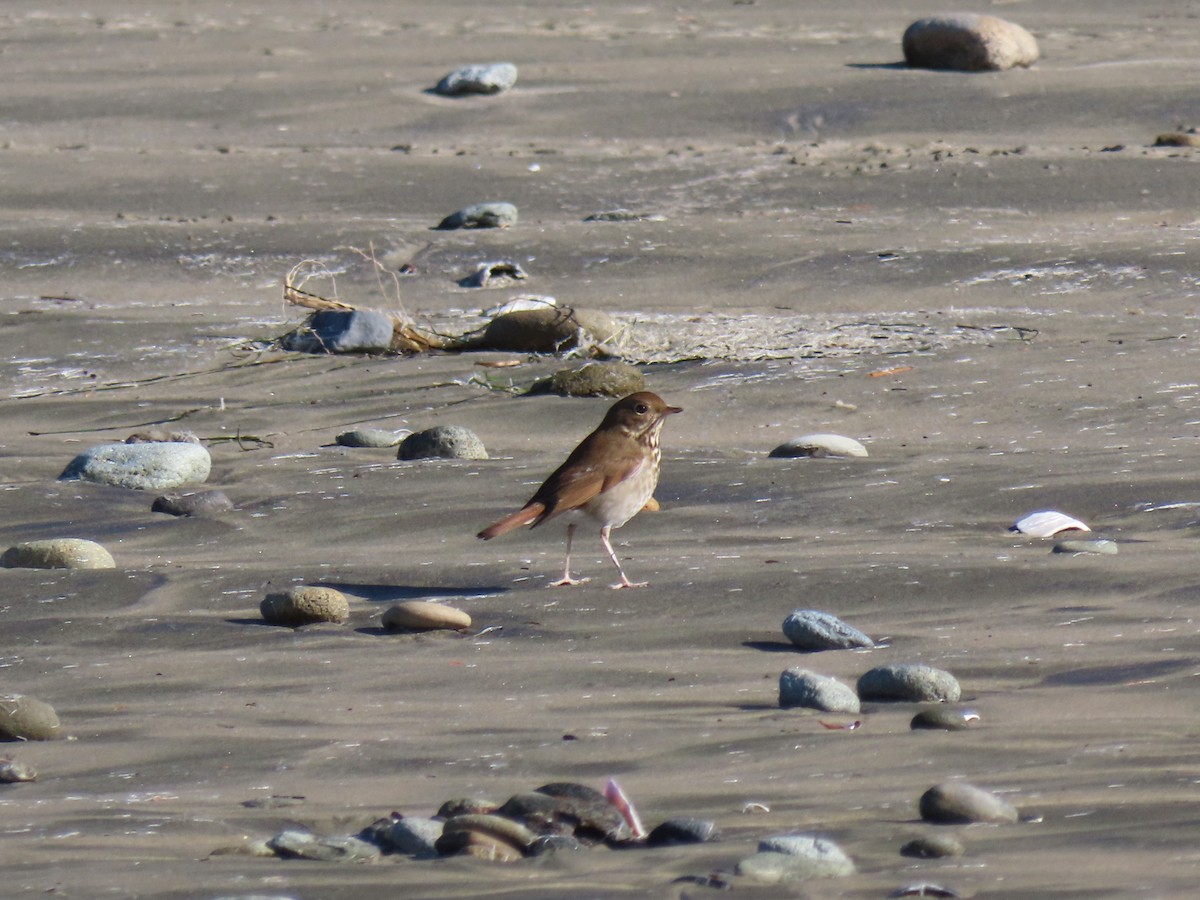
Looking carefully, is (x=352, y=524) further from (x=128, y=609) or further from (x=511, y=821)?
(x=511, y=821)

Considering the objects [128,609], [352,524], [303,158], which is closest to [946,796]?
[128,609]

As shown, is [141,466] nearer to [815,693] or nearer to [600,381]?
[600,381]

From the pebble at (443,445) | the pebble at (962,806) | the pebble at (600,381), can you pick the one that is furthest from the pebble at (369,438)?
the pebble at (962,806)

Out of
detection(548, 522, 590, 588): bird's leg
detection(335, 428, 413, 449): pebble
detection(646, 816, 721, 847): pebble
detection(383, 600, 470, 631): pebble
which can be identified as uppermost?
detection(646, 816, 721, 847): pebble

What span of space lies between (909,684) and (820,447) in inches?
109

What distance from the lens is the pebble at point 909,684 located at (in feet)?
13.5

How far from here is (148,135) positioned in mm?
13336

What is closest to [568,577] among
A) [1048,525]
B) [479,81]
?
[1048,525]

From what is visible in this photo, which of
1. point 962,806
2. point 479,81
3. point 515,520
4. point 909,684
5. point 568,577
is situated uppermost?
point 479,81

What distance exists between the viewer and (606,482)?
557 centimetres

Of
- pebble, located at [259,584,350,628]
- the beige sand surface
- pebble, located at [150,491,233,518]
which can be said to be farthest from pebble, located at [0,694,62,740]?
pebble, located at [150,491,233,518]

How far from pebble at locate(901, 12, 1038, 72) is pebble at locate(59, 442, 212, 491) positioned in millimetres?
8406

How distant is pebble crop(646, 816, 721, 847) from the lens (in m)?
3.23

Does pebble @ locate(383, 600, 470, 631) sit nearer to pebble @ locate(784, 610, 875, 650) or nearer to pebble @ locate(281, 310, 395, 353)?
pebble @ locate(784, 610, 875, 650)
